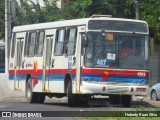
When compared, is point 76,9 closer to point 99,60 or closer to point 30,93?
point 30,93

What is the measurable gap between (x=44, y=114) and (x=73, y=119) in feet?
13.5

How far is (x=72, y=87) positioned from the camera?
2547 cm

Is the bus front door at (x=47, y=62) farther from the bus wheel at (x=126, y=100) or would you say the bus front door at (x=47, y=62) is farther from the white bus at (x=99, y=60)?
the bus wheel at (x=126, y=100)

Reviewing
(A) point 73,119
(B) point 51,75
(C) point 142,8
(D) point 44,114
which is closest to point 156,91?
(B) point 51,75

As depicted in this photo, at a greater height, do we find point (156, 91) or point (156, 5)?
point (156, 5)

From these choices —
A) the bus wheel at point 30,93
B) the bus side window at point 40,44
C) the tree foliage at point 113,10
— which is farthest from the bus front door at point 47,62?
the tree foliage at point 113,10

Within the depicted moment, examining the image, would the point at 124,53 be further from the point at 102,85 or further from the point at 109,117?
the point at 109,117

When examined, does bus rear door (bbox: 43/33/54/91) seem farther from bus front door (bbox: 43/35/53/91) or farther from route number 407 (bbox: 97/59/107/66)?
route number 407 (bbox: 97/59/107/66)

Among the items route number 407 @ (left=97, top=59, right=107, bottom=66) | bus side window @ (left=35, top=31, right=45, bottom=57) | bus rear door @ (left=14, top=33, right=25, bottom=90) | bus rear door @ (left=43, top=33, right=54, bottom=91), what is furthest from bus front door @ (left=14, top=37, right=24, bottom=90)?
route number 407 @ (left=97, top=59, right=107, bottom=66)

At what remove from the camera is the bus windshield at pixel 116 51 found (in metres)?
24.9

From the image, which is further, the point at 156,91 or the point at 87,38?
the point at 156,91

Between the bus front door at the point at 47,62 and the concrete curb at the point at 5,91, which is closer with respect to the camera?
the bus front door at the point at 47,62

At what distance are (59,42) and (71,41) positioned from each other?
1.12 metres

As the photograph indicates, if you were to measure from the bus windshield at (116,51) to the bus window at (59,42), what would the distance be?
217 centimetres
